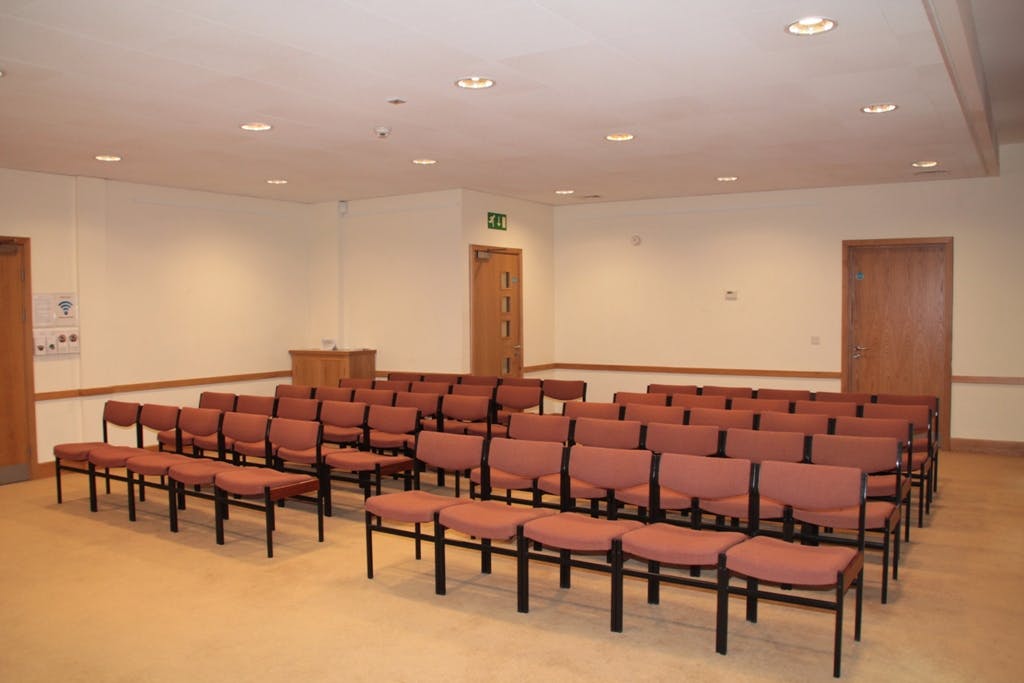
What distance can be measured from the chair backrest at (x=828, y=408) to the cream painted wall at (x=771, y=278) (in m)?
3.38

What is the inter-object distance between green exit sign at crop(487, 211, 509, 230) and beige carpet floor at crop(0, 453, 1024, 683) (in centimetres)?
535

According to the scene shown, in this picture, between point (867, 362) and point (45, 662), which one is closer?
point (45, 662)

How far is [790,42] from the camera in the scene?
4402 mm

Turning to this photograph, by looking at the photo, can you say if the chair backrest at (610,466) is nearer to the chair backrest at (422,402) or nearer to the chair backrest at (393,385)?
the chair backrest at (422,402)

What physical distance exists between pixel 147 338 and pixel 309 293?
101 inches

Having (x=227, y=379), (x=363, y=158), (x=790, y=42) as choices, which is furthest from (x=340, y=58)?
(x=227, y=379)

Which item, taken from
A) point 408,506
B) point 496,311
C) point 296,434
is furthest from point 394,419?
point 496,311

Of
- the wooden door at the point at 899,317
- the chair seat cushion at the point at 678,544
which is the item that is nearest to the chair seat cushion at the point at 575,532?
the chair seat cushion at the point at 678,544

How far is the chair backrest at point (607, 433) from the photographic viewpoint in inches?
228

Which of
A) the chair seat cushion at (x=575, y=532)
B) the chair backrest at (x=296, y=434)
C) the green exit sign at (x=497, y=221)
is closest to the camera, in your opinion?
the chair seat cushion at (x=575, y=532)

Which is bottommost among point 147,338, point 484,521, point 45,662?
point 45,662

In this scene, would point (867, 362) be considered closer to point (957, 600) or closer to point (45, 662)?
point (957, 600)

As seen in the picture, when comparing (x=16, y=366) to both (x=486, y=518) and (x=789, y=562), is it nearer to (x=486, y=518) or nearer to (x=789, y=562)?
(x=486, y=518)

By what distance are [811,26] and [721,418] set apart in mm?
3138
